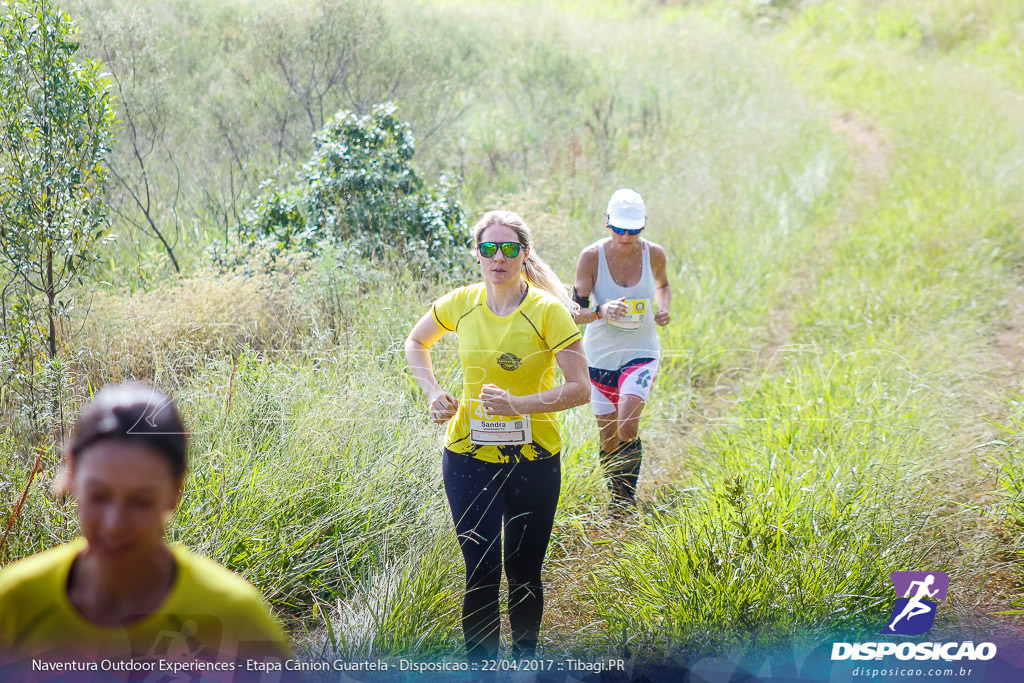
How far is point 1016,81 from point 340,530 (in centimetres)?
1713

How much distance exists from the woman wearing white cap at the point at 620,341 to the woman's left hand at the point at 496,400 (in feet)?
4.80

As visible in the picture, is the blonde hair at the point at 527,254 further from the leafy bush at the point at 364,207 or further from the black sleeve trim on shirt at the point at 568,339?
the leafy bush at the point at 364,207

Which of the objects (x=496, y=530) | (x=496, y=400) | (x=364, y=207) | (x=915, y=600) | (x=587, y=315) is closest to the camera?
(x=496, y=400)

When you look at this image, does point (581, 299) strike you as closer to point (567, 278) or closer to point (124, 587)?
point (567, 278)

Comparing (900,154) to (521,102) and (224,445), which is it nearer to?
(521,102)

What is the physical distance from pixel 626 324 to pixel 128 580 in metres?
3.21

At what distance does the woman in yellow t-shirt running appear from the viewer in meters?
2.78

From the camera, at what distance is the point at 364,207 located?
6.63 metres

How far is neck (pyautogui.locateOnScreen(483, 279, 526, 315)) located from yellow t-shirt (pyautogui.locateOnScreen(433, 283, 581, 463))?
25 mm

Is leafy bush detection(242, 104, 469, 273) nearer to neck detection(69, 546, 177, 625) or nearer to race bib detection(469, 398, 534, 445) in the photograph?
race bib detection(469, 398, 534, 445)

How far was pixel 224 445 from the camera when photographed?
375 centimetres

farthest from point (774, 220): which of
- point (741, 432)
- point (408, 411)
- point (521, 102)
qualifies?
point (408, 411)

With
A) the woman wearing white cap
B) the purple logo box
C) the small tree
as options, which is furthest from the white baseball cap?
the small tree

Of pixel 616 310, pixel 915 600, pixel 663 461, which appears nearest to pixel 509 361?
pixel 616 310
